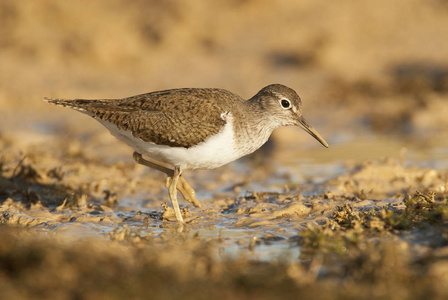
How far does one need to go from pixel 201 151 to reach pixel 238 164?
434cm

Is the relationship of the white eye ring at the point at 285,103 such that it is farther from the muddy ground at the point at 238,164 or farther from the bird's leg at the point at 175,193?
the bird's leg at the point at 175,193

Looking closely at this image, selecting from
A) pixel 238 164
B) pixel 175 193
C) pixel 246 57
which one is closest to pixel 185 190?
pixel 175 193

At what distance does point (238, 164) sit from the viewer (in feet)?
38.0

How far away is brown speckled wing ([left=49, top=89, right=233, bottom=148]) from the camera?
24.2 feet

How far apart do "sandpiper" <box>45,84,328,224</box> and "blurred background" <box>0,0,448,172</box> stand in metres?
5.20

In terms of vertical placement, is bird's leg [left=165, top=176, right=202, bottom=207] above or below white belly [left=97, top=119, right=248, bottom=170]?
below

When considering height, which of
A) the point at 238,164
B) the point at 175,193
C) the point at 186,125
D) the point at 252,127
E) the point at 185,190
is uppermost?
the point at 238,164

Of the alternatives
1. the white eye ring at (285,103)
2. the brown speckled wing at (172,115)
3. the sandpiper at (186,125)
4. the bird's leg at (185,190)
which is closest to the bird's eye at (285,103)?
the white eye ring at (285,103)

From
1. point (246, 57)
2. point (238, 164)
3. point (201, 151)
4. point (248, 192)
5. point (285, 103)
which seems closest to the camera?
point (201, 151)

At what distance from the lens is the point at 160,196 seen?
30.9 feet

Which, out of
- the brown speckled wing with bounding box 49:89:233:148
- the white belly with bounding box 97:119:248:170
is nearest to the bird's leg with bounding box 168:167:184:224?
the white belly with bounding box 97:119:248:170

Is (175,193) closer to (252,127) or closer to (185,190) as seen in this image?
(185,190)

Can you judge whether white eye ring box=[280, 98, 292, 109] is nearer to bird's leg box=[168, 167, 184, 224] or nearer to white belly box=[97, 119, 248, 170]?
white belly box=[97, 119, 248, 170]

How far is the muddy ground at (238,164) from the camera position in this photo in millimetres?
4965
